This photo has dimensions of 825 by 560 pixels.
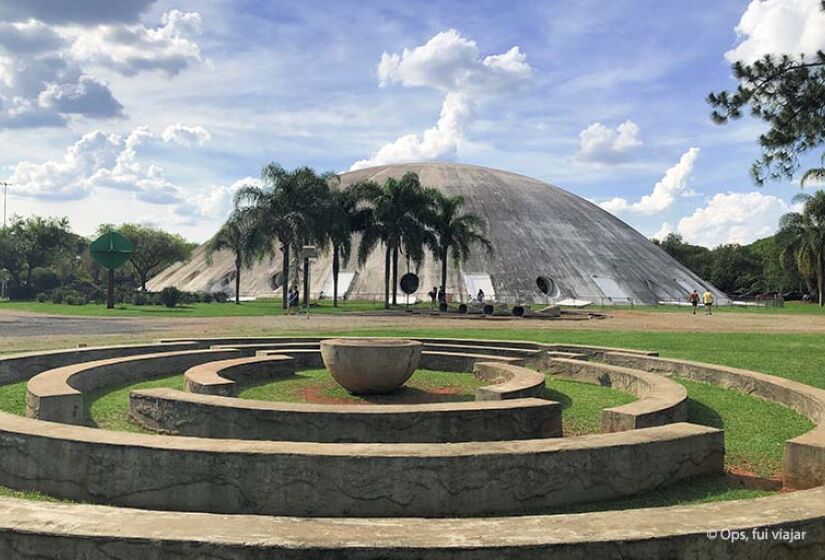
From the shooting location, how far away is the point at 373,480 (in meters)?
5.13

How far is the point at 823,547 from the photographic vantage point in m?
4.11

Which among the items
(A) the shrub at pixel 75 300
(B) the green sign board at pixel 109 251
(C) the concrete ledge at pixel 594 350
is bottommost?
(C) the concrete ledge at pixel 594 350

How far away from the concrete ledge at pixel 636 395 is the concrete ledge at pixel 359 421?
84 centimetres

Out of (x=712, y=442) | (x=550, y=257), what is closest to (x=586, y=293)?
(x=550, y=257)

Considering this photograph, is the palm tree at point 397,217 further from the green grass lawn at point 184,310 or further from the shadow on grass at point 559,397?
the shadow on grass at point 559,397

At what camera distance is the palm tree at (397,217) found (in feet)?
149

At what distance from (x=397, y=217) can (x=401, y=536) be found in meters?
42.4

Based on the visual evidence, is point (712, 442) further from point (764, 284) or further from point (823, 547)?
point (764, 284)

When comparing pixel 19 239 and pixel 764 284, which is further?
pixel 764 284

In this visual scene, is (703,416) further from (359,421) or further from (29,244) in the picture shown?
(29,244)

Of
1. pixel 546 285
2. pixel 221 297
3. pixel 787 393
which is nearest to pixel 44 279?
pixel 221 297

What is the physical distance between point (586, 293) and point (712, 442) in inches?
2102

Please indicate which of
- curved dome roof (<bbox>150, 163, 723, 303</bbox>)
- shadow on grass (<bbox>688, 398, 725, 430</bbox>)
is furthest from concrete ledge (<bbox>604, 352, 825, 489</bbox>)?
curved dome roof (<bbox>150, 163, 723, 303</bbox>)

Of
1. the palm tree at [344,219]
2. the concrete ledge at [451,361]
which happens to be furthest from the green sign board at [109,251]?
the concrete ledge at [451,361]
